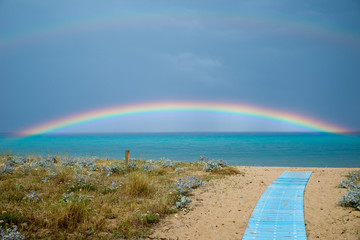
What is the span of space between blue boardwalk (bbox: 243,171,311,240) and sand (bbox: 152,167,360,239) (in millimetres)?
200

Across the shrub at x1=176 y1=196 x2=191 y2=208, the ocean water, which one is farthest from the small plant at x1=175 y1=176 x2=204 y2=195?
the ocean water

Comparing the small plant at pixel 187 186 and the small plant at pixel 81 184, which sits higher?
the small plant at pixel 81 184

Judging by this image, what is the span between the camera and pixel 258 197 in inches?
376

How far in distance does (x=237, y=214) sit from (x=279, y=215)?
118 cm

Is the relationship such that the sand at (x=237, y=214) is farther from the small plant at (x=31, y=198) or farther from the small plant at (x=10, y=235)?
the small plant at (x=31, y=198)

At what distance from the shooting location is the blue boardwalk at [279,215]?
620cm

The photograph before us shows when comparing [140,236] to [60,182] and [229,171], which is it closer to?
[60,182]

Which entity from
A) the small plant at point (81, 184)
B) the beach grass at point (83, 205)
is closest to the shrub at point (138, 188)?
the beach grass at point (83, 205)

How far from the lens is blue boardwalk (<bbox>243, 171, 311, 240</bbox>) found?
6.20 meters

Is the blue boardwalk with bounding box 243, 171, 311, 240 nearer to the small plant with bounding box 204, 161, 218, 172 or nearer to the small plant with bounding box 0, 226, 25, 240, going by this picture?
the small plant with bounding box 204, 161, 218, 172

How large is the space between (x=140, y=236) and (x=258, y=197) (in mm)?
5098

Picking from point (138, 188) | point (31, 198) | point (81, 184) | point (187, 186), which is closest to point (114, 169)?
point (81, 184)

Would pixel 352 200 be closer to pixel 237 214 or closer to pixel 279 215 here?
pixel 279 215

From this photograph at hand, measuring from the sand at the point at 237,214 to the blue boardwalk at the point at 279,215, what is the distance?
0.20 m
